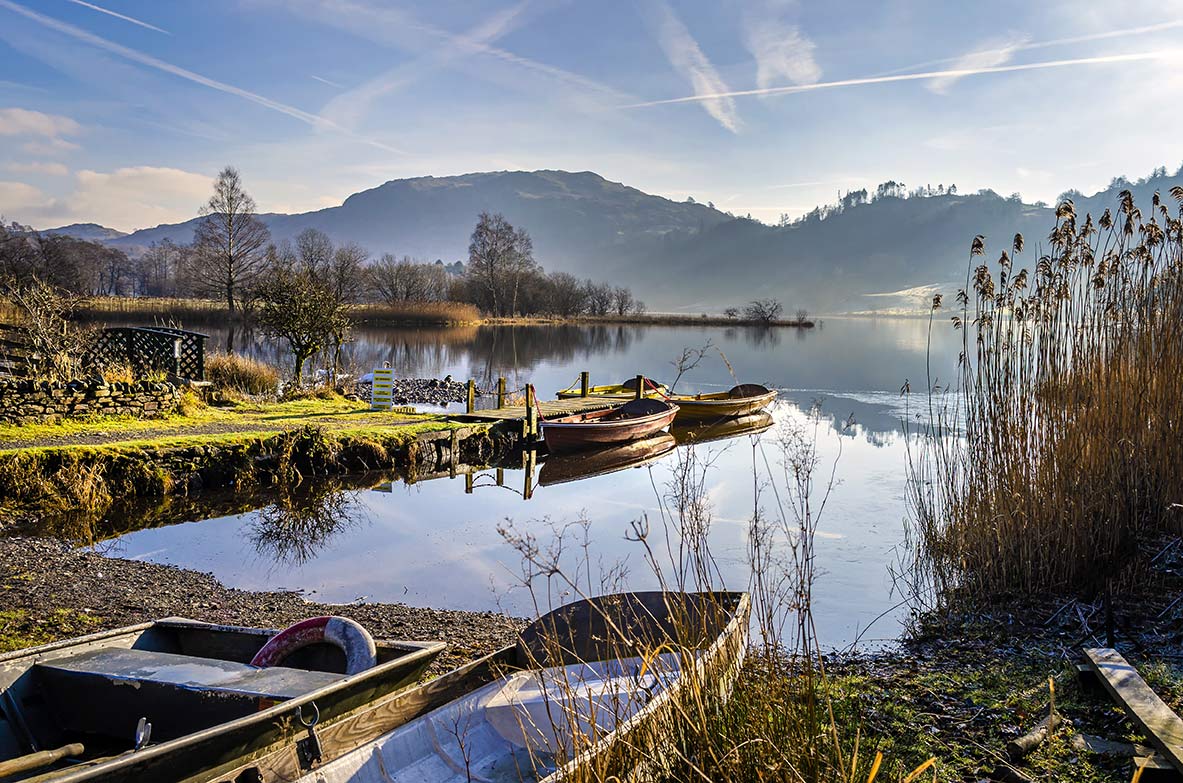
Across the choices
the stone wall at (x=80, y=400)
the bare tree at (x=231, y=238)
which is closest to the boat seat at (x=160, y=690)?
the stone wall at (x=80, y=400)

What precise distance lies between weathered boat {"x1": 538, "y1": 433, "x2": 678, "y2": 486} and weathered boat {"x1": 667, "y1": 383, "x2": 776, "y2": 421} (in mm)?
2437

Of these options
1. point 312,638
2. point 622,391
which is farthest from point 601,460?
point 312,638

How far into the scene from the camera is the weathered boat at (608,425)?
1714cm

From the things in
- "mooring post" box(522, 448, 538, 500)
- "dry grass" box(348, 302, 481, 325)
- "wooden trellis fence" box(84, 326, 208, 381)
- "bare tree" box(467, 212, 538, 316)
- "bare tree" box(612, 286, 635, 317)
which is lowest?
"mooring post" box(522, 448, 538, 500)

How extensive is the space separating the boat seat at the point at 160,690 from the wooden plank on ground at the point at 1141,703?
3.60 metres

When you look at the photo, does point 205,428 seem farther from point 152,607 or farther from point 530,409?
point 152,607

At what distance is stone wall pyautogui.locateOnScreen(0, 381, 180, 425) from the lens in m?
13.0

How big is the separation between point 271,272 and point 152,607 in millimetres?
27545

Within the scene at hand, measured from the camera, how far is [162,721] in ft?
12.6

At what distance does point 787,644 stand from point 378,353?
107 feet

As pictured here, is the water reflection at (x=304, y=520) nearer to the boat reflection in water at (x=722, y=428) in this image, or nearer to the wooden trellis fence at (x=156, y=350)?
the wooden trellis fence at (x=156, y=350)

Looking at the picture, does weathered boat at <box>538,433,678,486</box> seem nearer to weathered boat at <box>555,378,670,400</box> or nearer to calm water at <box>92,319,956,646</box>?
calm water at <box>92,319,956,646</box>

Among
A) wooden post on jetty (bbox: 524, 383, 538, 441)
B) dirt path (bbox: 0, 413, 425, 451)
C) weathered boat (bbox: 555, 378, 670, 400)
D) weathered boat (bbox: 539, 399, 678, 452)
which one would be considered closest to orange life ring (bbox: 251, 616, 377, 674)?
dirt path (bbox: 0, 413, 425, 451)

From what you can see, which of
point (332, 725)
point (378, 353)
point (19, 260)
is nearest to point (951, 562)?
point (332, 725)
